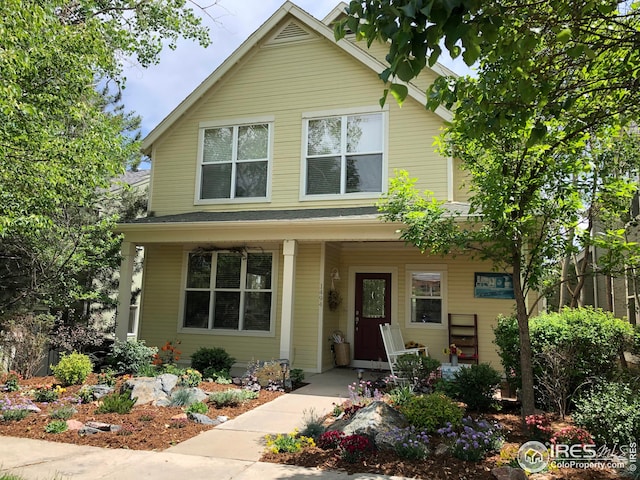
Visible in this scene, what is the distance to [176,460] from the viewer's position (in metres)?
4.55

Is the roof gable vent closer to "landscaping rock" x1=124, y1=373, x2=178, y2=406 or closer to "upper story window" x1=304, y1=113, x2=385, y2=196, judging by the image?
"upper story window" x1=304, y1=113, x2=385, y2=196

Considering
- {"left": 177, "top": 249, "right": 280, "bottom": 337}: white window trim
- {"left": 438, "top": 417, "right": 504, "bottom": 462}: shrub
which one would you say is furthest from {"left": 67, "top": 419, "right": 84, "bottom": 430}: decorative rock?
{"left": 177, "top": 249, "right": 280, "bottom": 337}: white window trim

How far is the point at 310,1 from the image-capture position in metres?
11.1

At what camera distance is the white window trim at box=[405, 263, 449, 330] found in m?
9.84

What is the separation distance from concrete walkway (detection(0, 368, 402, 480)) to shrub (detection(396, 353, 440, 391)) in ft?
6.97

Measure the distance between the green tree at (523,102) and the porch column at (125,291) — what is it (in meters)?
6.52

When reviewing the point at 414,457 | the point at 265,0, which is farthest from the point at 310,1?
the point at 414,457

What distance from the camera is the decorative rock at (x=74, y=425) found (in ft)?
18.1

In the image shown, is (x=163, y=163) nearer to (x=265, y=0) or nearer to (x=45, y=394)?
(x=265, y=0)

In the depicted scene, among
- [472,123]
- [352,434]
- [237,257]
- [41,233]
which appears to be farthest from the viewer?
[237,257]

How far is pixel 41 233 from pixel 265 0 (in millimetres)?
6863

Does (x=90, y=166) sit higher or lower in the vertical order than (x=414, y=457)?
higher

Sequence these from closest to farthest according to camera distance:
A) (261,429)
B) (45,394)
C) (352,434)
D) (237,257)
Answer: (352,434), (261,429), (45,394), (237,257)

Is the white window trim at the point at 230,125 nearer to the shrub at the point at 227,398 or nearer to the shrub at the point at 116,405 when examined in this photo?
the shrub at the point at 227,398
